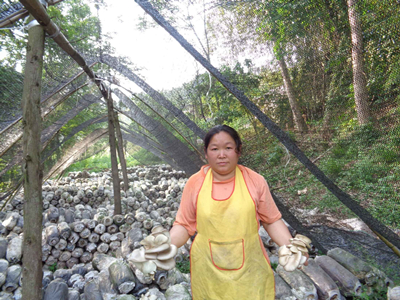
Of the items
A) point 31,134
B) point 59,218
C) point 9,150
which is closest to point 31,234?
point 31,134

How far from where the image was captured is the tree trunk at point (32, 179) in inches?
71.5

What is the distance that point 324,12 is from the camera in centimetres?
251

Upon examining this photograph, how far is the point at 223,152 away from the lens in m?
1.16

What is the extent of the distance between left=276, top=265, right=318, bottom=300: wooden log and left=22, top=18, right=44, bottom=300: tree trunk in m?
2.10

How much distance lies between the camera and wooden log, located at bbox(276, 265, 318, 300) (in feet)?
6.80

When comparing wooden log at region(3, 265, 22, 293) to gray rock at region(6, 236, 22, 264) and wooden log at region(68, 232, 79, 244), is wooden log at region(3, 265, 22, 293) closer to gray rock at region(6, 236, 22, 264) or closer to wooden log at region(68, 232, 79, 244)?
gray rock at region(6, 236, 22, 264)

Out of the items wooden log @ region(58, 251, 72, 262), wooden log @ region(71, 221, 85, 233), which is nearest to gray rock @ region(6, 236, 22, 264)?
wooden log @ region(58, 251, 72, 262)

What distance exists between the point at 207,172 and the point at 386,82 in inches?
81.8

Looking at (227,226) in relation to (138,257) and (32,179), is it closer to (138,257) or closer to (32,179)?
(138,257)

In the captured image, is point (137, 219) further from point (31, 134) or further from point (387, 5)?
point (387, 5)

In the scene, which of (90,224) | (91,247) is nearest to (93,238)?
(91,247)

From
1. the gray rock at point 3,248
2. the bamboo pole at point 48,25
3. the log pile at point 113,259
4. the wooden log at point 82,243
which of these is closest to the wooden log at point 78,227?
the log pile at point 113,259

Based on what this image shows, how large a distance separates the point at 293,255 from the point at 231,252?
27 centimetres

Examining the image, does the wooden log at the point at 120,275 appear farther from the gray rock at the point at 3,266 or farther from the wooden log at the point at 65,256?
the wooden log at the point at 65,256
